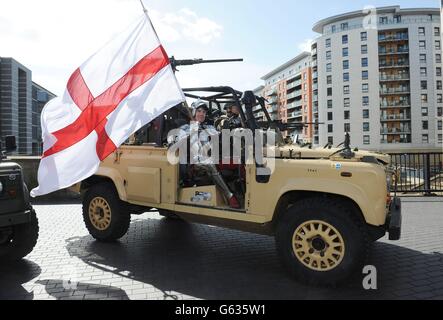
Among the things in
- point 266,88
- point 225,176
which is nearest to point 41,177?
point 225,176

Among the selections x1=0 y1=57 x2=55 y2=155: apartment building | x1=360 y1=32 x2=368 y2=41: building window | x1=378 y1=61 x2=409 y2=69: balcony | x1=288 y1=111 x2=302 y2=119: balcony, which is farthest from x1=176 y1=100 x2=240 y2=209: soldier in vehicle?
x1=288 y1=111 x2=302 y2=119: balcony

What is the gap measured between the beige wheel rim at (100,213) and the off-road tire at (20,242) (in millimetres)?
1170

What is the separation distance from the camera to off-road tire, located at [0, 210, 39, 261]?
5430mm

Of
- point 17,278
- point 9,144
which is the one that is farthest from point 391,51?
point 17,278

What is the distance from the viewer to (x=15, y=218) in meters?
4.89

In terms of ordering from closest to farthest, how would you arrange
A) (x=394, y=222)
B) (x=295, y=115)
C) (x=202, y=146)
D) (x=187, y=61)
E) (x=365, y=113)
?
(x=394, y=222), (x=202, y=146), (x=187, y=61), (x=365, y=113), (x=295, y=115)

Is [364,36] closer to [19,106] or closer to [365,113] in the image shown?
[365,113]

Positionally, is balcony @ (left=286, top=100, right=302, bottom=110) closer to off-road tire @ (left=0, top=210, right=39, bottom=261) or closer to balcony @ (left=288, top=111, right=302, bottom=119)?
balcony @ (left=288, top=111, right=302, bottom=119)

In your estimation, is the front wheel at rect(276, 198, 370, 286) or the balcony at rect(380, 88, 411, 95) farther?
the balcony at rect(380, 88, 411, 95)

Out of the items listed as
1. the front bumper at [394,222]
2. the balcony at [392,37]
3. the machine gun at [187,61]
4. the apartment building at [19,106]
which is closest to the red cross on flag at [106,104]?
the machine gun at [187,61]

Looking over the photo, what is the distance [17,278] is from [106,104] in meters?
2.34

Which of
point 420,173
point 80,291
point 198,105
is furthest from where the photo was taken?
point 420,173

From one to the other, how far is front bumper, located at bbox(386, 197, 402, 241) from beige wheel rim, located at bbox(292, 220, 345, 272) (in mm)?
661

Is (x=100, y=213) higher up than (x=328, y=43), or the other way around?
(x=328, y=43)
